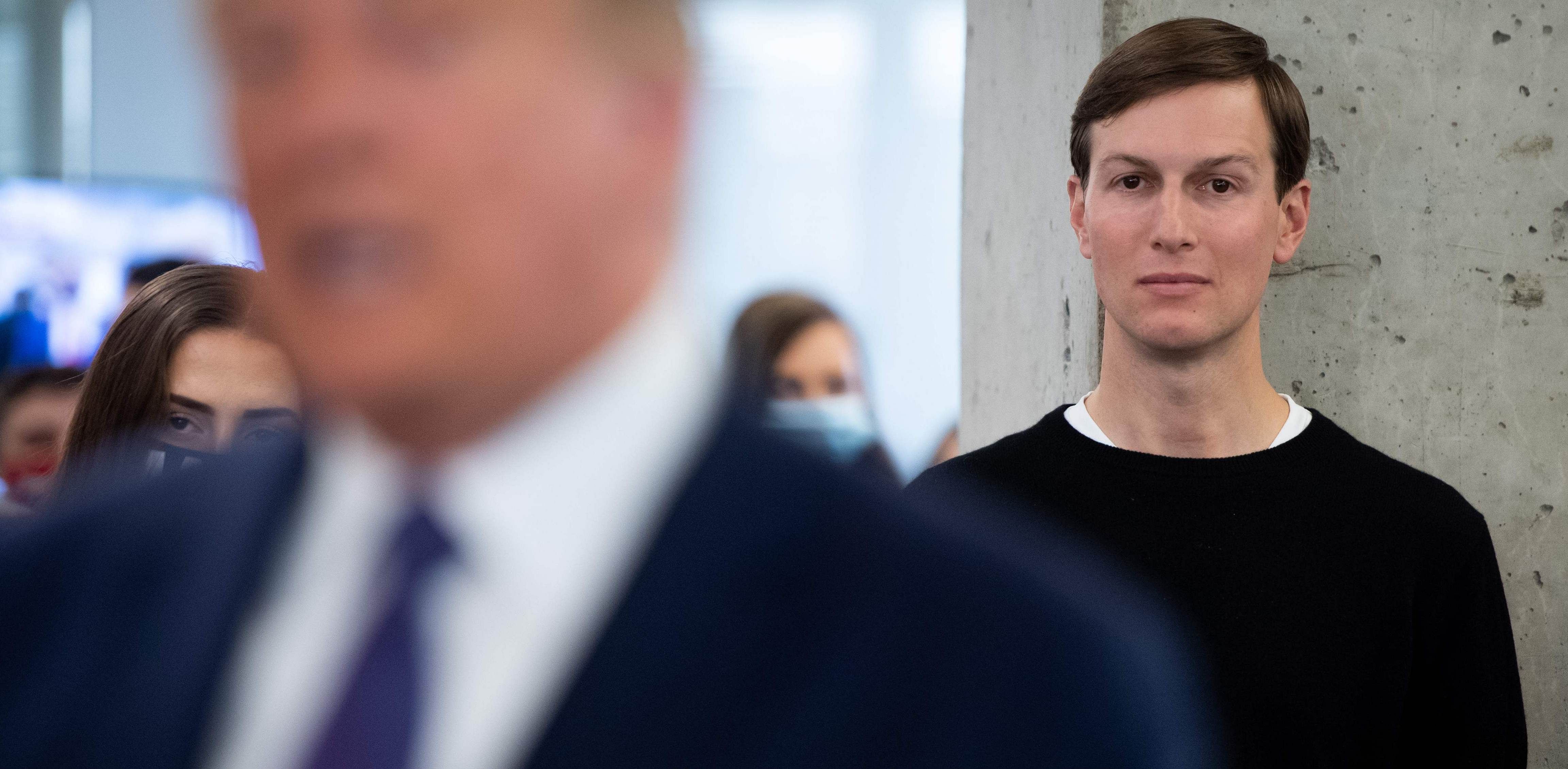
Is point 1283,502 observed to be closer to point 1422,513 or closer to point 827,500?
point 1422,513

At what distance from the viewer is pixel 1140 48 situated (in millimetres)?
1316

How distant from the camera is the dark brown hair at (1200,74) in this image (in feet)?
4.24

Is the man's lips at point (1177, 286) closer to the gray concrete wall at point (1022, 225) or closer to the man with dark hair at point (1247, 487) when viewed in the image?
the man with dark hair at point (1247, 487)

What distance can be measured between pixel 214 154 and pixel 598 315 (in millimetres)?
85

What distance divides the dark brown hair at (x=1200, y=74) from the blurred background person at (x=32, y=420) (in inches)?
96.9

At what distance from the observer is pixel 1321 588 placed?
1.26 m

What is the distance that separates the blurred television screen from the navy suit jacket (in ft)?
18.0

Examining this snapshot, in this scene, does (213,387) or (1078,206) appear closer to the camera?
(1078,206)

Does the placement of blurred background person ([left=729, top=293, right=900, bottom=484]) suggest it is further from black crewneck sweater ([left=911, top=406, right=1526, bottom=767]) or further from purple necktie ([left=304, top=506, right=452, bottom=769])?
purple necktie ([left=304, top=506, right=452, bottom=769])

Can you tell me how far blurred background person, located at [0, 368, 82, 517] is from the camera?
286 centimetres

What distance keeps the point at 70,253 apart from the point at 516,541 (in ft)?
20.5

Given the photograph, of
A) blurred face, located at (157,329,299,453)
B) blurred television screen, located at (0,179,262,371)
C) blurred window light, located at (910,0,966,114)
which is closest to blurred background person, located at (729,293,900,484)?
blurred face, located at (157,329,299,453)

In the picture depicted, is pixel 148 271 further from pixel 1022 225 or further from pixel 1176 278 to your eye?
pixel 1176 278

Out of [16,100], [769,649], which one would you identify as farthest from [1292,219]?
[16,100]
